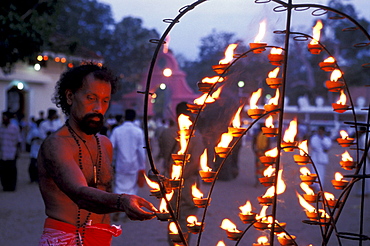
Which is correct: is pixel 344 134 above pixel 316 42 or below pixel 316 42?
below

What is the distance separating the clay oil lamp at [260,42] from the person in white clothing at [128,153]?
189 inches

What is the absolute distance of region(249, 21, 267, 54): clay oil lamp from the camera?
9.53 feet

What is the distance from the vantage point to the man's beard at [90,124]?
2379mm

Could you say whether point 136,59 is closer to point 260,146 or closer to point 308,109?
point 308,109

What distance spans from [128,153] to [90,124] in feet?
17.4

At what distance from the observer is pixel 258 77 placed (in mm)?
4621

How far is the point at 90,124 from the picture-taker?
2.39 metres

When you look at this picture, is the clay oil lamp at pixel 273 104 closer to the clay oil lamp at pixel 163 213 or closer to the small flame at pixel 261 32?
the small flame at pixel 261 32

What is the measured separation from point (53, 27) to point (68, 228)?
5.67 meters

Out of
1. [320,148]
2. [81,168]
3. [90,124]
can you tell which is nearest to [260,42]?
[90,124]

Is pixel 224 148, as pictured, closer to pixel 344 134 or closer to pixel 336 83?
pixel 336 83

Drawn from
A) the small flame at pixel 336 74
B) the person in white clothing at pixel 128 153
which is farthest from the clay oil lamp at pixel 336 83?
the person in white clothing at pixel 128 153

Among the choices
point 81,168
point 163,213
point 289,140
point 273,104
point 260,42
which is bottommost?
point 163,213

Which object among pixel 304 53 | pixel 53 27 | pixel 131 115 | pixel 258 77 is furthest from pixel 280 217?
pixel 304 53
